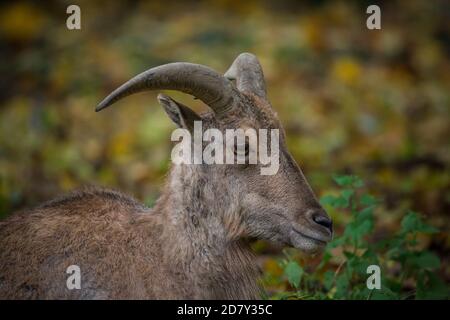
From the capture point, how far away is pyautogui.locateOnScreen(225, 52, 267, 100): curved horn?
758 cm

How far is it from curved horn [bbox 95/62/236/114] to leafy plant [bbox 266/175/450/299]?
188 cm

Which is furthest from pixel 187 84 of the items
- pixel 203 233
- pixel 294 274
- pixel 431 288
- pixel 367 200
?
pixel 431 288

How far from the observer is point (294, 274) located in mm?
7934

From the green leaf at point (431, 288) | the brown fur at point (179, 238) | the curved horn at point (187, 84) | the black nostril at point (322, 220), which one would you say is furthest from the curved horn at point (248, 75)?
the green leaf at point (431, 288)

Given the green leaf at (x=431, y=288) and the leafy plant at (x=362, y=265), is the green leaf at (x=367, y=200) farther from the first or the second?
the green leaf at (x=431, y=288)

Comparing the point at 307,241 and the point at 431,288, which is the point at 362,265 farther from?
the point at 307,241

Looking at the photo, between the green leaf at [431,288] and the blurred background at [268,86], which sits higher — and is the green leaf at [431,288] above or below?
below

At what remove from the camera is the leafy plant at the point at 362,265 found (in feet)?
27.0

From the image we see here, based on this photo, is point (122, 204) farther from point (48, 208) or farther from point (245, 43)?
point (245, 43)

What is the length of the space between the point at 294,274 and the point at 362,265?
2.42 ft

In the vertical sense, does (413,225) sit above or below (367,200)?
below

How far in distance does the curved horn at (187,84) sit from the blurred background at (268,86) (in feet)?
13.1

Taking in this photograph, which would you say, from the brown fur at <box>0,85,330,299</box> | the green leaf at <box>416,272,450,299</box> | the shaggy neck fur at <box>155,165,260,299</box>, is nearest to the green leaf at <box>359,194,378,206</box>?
the green leaf at <box>416,272,450,299</box>

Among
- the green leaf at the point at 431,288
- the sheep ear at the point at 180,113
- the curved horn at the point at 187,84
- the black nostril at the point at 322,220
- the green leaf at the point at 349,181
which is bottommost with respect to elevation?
the green leaf at the point at 431,288
